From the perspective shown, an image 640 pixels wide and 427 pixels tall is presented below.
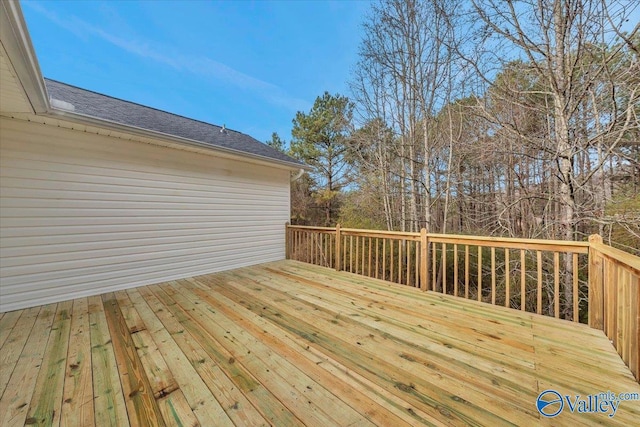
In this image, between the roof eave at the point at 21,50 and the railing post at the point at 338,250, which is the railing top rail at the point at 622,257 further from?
the roof eave at the point at 21,50

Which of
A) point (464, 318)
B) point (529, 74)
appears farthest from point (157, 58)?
point (464, 318)

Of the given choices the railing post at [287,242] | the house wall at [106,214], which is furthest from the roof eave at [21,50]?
the railing post at [287,242]

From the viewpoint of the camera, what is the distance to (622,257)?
1749 millimetres

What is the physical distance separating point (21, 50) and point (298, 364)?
3.07 m

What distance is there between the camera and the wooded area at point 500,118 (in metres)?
3.00

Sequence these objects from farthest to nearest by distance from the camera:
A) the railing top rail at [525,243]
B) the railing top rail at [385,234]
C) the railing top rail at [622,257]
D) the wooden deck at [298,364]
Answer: the railing top rail at [385,234]
the railing top rail at [525,243]
the railing top rail at [622,257]
the wooden deck at [298,364]

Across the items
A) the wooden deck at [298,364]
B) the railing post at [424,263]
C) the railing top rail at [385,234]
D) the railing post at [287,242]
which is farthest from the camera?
the railing post at [287,242]

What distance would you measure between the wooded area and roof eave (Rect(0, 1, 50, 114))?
4.66 metres

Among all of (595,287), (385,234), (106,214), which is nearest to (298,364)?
(385,234)

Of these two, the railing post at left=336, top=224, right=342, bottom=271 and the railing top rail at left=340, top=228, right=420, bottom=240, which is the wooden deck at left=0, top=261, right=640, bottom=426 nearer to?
the railing top rail at left=340, top=228, right=420, bottom=240

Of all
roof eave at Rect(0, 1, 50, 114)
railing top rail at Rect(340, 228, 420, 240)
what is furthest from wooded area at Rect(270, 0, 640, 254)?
roof eave at Rect(0, 1, 50, 114)

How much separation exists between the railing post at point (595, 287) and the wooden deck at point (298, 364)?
16 centimetres

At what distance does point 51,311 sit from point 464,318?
4870mm

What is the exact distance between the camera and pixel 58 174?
11.0ft
